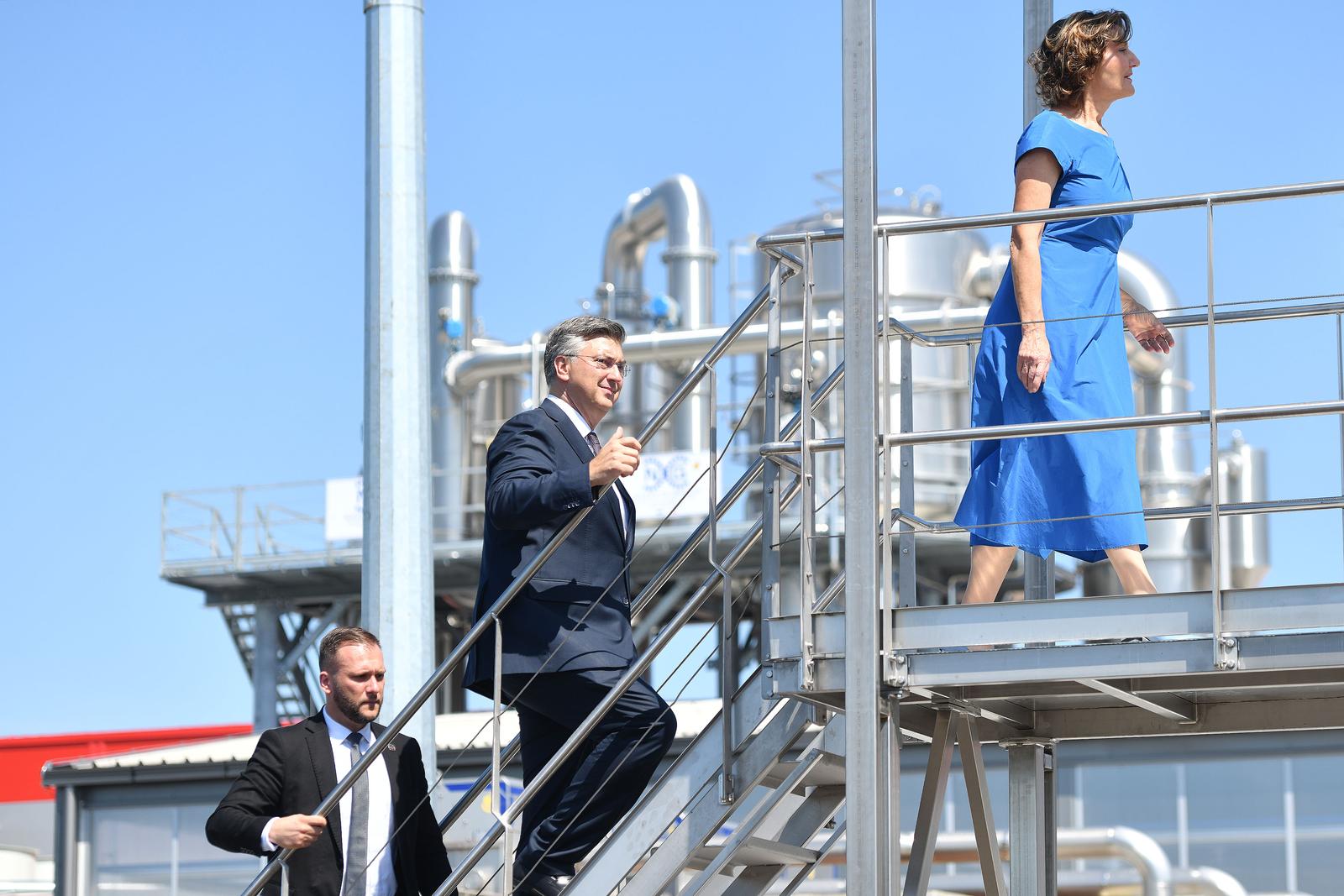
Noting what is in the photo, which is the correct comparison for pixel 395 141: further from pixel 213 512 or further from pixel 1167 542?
pixel 213 512

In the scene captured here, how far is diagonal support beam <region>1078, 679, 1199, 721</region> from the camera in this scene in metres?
5.62

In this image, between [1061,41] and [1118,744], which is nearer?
[1061,41]

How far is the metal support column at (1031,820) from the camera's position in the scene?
666 cm

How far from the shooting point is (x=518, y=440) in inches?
237

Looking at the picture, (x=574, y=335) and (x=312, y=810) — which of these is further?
(x=312, y=810)

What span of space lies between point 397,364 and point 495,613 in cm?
246

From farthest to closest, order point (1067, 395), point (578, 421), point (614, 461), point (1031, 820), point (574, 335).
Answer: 1. point (1031, 820)
2. point (578, 421)
3. point (574, 335)
4. point (1067, 395)
5. point (614, 461)

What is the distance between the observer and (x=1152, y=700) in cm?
614

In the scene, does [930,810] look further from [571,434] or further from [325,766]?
[325,766]

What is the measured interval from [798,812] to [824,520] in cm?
1978

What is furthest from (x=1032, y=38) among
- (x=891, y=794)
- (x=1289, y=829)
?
(x=1289, y=829)

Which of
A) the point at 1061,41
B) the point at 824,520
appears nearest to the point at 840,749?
the point at 1061,41

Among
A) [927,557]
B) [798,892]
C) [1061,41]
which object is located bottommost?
[798,892]

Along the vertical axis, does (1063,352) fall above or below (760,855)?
above
